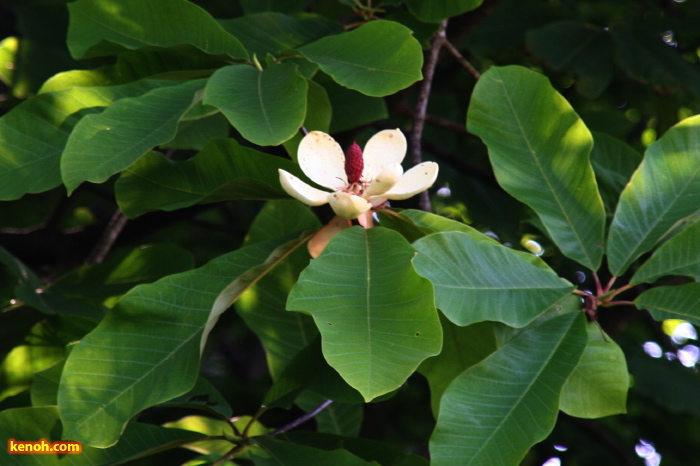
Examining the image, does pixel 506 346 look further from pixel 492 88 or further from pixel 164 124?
pixel 164 124

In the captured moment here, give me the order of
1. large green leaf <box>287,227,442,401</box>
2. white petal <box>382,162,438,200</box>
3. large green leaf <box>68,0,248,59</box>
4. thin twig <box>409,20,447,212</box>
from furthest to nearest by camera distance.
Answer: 1. thin twig <box>409,20,447,212</box>
2. large green leaf <box>68,0,248,59</box>
3. white petal <box>382,162,438,200</box>
4. large green leaf <box>287,227,442,401</box>

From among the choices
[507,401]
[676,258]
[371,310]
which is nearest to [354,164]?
[371,310]

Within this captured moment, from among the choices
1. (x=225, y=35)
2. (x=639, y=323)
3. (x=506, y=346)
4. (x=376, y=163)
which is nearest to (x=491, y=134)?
(x=376, y=163)

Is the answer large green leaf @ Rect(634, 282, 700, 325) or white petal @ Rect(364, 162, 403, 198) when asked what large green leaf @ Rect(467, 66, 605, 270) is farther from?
white petal @ Rect(364, 162, 403, 198)

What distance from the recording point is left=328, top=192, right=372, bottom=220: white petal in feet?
2.99

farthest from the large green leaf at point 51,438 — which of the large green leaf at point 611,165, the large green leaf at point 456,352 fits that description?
the large green leaf at point 611,165

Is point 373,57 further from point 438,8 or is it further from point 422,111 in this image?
point 422,111

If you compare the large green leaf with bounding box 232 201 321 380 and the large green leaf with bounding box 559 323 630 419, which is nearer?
the large green leaf with bounding box 559 323 630 419

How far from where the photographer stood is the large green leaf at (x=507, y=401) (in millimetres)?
866

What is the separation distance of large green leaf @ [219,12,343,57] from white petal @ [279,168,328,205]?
0.43m

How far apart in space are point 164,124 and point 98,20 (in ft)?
1.11

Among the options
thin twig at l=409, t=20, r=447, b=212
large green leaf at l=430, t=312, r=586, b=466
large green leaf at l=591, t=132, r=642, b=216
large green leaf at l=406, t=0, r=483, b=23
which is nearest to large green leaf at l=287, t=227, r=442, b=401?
large green leaf at l=430, t=312, r=586, b=466

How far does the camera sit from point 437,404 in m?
1.11

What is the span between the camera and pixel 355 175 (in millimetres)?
1022
